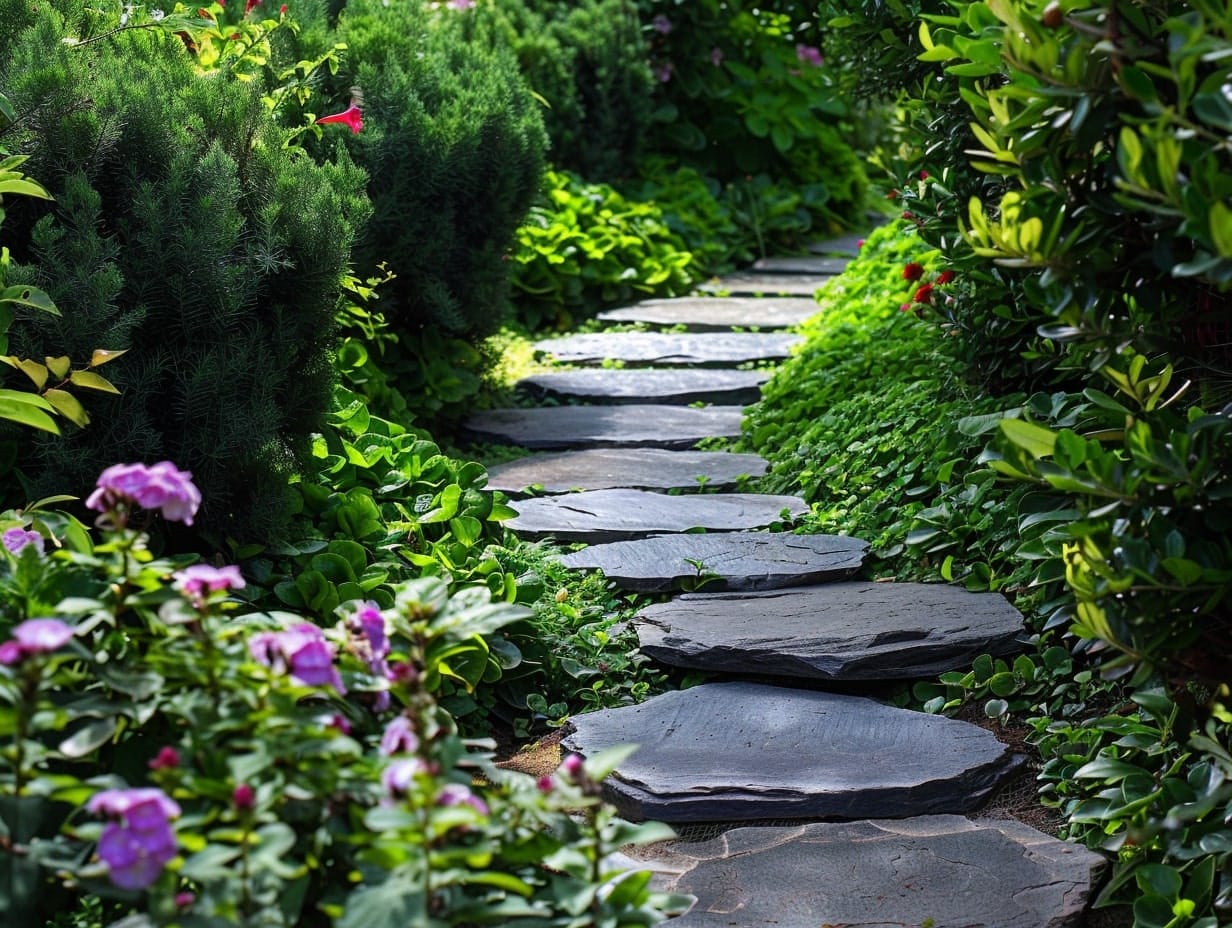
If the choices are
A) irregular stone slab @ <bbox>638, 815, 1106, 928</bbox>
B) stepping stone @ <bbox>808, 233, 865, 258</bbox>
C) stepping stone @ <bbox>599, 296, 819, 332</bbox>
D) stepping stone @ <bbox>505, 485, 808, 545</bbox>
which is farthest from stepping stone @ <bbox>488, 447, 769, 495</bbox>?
stepping stone @ <bbox>808, 233, 865, 258</bbox>

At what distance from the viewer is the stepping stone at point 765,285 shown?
286 inches

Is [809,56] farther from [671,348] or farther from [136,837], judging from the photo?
[136,837]

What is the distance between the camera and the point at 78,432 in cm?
283

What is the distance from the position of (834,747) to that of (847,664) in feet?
0.94

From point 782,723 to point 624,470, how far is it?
5.97 ft

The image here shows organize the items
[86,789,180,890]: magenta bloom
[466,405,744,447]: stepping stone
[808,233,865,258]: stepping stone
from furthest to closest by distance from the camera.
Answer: [808,233,865,258]: stepping stone
[466,405,744,447]: stepping stone
[86,789,180,890]: magenta bloom

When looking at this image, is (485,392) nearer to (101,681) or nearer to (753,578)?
(753,578)

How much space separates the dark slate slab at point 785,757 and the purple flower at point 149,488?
1302 millimetres

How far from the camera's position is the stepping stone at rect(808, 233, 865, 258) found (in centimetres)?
824

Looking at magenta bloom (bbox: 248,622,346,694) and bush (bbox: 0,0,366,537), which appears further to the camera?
bush (bbox: 0,0,366,537)

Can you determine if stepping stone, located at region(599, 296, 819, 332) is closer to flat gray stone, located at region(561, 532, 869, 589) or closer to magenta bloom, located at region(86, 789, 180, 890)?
flat gray stone, located at region(561, 532, 869, 589)

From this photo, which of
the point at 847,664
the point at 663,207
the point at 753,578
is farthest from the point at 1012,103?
the point at 663,207

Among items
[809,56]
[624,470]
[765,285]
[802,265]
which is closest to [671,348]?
[624,470]

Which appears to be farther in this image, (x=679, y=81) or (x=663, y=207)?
(x=679, y=81)
